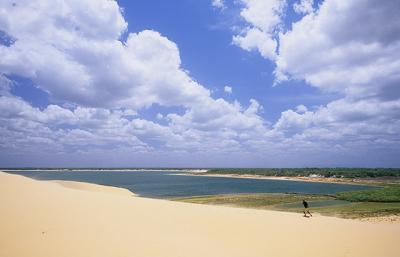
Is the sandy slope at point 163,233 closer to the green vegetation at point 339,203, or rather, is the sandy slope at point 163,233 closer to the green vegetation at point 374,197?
the green vegetation at point 339,203

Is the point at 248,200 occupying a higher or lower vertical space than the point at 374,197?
lower

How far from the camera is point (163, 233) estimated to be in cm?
1266

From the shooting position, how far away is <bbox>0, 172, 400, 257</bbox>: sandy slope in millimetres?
9891

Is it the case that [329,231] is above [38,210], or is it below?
below

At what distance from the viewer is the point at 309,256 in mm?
11477

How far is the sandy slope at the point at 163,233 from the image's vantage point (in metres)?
9.89

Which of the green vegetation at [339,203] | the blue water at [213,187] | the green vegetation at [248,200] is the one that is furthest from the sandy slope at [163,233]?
the blue water at [213,187]

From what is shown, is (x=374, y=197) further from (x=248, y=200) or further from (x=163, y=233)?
(x=163, y=233)

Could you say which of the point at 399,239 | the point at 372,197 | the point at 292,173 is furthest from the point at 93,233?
the point at 292,173

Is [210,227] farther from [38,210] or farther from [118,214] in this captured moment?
[38,210]

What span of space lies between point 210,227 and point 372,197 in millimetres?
35189

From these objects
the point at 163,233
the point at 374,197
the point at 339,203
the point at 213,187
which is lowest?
the point at 339,203

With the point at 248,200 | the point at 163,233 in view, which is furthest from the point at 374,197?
the point at 163,233

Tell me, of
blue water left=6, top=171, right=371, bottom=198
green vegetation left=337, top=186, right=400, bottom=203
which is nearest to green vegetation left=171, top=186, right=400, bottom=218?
green vegetation left=337, top=186, right=400, bottom=203
